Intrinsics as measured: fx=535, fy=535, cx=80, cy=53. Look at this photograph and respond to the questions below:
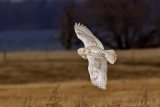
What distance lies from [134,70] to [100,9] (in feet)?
93.3

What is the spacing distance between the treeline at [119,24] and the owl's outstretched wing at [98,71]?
50.2 meters

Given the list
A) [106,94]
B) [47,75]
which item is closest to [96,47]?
[106,94]

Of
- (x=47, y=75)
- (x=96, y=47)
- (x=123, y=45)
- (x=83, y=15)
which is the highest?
(x=83, y=15)

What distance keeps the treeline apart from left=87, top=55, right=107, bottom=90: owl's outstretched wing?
50.2m

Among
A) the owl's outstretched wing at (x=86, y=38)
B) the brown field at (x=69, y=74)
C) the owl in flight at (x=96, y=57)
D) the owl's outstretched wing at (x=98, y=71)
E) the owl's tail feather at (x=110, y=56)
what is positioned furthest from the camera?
the brown field at (x=69, y=74)

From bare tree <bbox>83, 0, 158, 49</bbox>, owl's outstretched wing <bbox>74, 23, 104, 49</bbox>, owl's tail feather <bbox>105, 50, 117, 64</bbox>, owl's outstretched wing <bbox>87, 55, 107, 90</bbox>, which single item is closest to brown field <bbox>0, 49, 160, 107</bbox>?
owl's outstretched wing <bbox>74, 23, 104, 49</bbox>

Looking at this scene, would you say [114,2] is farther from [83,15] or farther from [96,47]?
[96,47]

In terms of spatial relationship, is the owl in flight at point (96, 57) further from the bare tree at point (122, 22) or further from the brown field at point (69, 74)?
the bare tree at point (122, 22)

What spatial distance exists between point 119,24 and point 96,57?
171 ft

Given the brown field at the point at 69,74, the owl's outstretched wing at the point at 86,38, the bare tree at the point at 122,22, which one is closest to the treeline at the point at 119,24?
the bare tree at the point at 122,22

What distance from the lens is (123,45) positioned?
208 feet

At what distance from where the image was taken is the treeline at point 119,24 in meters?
63.1

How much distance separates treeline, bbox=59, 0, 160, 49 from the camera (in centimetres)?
6309

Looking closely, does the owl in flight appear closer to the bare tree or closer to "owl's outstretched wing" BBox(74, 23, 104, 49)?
"owl's outstretched wing" BBox(74, 23, 104, 49)
